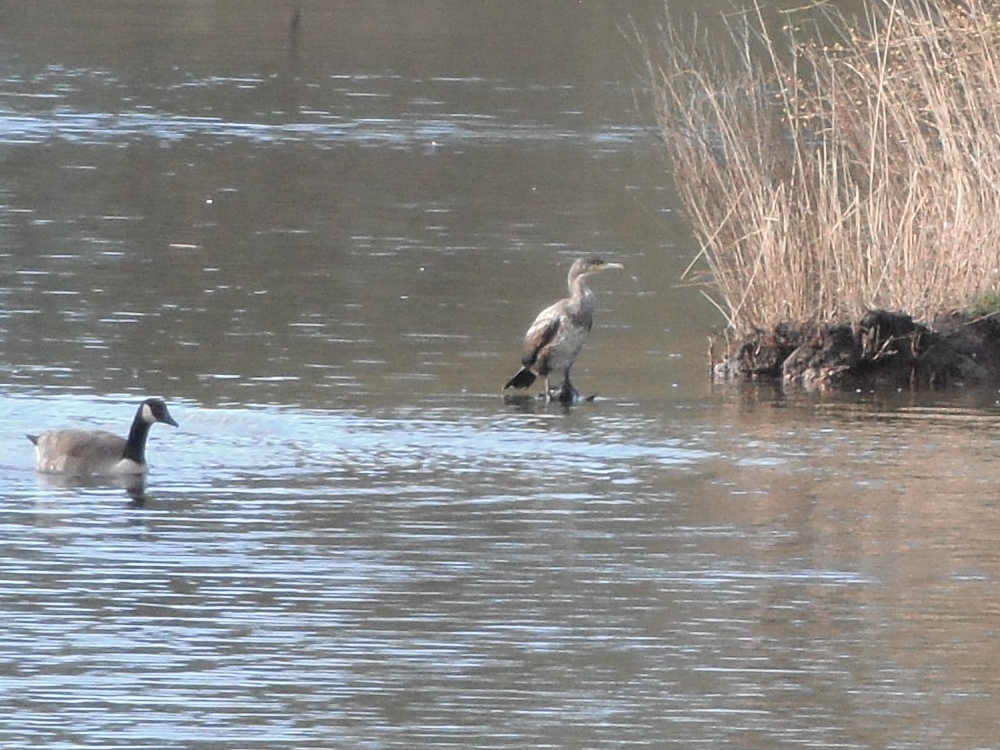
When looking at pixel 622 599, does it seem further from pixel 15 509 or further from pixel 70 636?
pixel 15 509

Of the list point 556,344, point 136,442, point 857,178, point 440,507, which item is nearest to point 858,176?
point 857,178

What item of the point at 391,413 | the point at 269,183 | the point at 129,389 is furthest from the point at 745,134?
the point at 269,183

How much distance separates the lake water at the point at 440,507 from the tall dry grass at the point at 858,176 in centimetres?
62

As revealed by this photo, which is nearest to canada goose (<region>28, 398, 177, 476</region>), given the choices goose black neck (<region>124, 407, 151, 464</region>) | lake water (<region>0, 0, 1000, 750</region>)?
goose black neck (<region>124, 407, 151, 464</region>)

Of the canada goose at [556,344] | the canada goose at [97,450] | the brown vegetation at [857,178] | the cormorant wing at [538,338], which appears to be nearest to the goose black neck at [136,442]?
the canada goose at [97,450]

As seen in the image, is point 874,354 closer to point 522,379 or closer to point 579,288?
point 579,288

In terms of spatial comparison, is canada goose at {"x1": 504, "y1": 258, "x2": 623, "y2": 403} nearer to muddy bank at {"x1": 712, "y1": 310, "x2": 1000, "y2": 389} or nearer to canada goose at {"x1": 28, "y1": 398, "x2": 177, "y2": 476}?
muddy bank at {"x1": 712, "y1": 310, "x2": 1000, "y2": 389}

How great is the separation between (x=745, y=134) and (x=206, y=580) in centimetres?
611

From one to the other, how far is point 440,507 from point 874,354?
482cm

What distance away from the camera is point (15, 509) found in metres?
10.5

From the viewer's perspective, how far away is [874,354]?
14555mm

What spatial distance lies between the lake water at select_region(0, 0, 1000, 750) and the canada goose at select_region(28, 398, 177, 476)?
164 millimetres

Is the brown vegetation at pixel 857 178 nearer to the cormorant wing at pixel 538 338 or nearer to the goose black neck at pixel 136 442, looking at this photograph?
the cormorant wing at pixel 538 338

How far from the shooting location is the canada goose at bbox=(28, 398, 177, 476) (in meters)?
11.1
